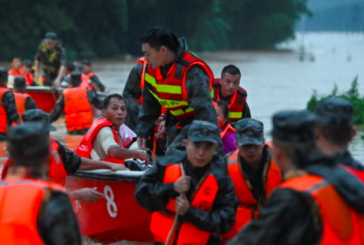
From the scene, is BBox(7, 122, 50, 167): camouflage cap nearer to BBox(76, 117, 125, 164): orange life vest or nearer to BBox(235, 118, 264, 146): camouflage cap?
BBox(235, 118, 264, 146): camouflage cap

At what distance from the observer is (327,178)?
247 cm

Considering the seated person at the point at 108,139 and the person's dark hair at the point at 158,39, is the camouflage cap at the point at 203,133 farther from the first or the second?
the seated person at the point at 108,139

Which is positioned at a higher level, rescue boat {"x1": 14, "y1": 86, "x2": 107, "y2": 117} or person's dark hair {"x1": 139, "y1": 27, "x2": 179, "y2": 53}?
person's dark hair {"x1": 139, "y1": 27, "x2": 179, "y2": 53}

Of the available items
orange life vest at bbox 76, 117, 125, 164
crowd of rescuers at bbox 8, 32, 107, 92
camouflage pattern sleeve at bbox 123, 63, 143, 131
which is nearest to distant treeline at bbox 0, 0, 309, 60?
crowd of rescuers at bbox 8, 32, 107, 92

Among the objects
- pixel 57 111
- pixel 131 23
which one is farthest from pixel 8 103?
pixel 131 23

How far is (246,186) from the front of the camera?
13.9 feet

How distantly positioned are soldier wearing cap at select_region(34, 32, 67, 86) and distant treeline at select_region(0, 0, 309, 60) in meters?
23.1

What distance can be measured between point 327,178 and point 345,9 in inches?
7913

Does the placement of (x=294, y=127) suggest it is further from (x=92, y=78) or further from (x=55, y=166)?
(x=92, y=78)

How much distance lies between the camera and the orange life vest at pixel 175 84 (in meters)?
4.82

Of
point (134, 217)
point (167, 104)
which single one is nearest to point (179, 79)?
point (167, 104)

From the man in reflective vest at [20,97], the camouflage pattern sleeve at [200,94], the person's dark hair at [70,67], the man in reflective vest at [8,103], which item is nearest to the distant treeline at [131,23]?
the person's dark hair at [70,67]

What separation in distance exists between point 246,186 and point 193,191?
1.43 ft

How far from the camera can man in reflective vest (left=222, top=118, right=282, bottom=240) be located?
13.6 feet
